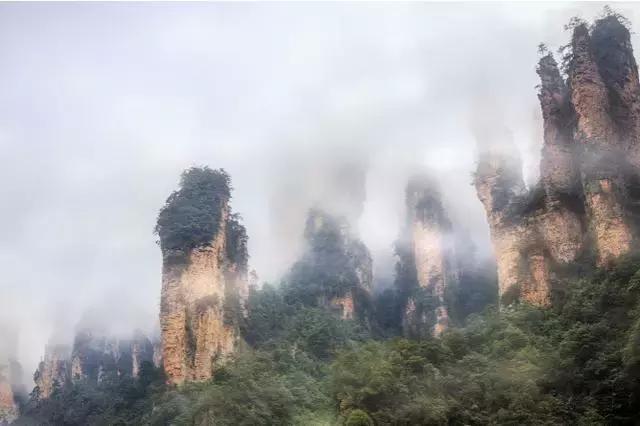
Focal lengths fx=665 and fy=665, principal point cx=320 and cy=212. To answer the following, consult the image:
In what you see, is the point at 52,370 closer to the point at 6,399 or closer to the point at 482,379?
the point at 6,399

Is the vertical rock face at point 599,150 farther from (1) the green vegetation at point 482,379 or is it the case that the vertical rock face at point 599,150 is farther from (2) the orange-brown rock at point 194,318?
(2) the orange-brown rock at point 194,318

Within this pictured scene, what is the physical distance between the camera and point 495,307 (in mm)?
35031

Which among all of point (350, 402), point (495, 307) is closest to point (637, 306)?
point (350, 402)

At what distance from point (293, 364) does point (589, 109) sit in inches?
833

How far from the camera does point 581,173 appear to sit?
92.3 ft

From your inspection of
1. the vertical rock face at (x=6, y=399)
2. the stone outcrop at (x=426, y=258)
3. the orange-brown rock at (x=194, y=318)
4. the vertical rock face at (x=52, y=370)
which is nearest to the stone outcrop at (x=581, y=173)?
the orange-brown rock at (x=194, y=318)

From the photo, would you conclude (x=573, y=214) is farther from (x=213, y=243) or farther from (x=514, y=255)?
(x=213, y=243)

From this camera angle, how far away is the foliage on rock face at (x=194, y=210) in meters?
39.5

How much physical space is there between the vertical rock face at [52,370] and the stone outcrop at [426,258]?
38157mm

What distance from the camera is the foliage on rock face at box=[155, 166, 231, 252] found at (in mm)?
39469

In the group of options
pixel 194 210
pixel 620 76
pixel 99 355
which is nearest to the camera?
pixel 620 76

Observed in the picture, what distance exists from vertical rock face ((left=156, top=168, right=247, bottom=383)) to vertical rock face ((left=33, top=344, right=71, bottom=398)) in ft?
116

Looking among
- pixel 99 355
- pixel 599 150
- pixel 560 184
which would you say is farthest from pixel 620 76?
pixel 99 355

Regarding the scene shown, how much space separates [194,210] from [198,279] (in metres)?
4.88
